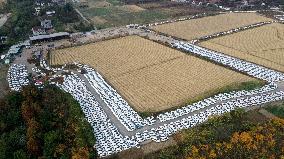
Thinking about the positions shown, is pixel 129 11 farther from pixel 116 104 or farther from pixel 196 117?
pixel 196 117

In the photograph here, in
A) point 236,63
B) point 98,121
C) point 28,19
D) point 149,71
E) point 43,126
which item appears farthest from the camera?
point 28,19

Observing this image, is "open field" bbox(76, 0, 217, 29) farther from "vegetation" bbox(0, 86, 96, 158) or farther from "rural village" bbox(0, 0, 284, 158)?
"vegetation" bbox(0, 86, 96, 158)

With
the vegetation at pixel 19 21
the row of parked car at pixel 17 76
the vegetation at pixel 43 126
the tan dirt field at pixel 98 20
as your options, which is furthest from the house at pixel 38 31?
the vegetation at pixel 43 126

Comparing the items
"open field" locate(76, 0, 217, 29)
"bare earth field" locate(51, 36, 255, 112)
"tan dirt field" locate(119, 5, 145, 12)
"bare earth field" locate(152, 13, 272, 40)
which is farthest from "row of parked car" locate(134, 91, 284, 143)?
"tan dirt field" locate(119, 5, 145, 12)

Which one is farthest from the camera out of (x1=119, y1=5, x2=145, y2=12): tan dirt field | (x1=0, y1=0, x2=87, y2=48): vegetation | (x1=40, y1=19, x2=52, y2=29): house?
(x1=119, y1=5, x2=145, y2=12): tan dirt field

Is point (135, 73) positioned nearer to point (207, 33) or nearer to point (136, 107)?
point (136, 107)

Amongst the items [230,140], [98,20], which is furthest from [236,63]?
[98,20]
